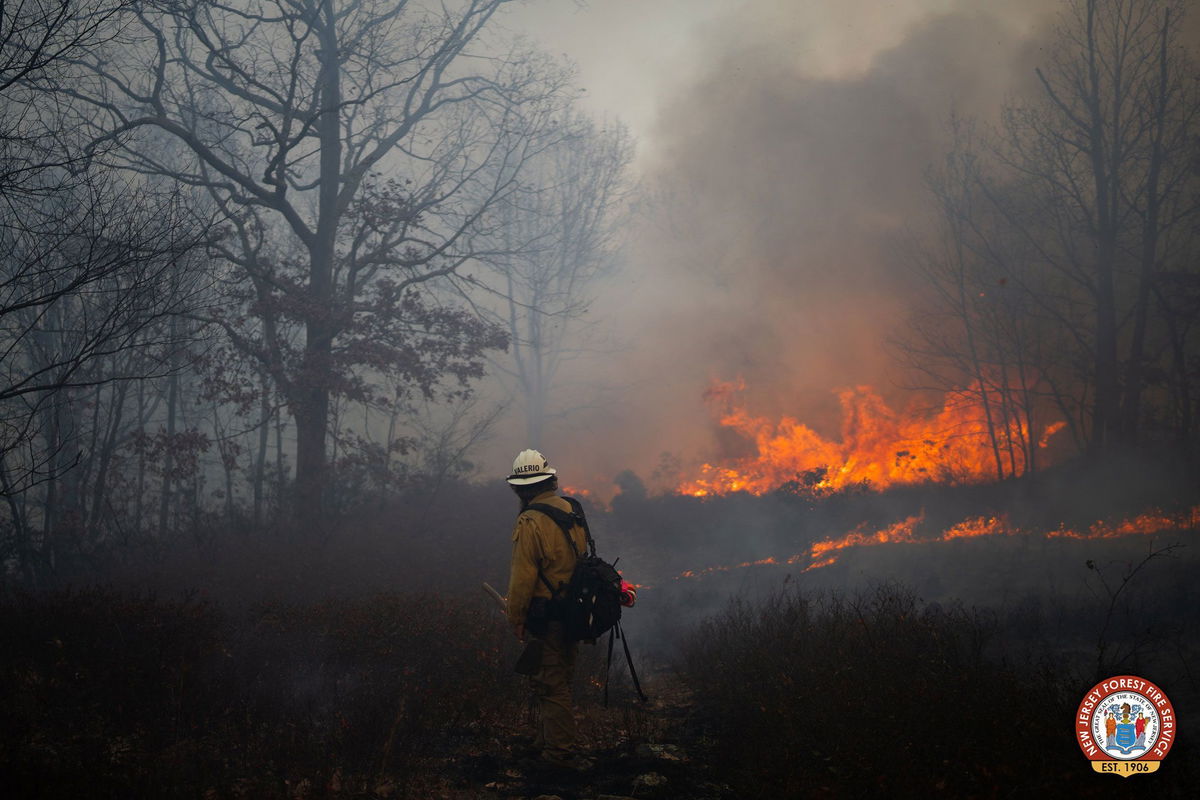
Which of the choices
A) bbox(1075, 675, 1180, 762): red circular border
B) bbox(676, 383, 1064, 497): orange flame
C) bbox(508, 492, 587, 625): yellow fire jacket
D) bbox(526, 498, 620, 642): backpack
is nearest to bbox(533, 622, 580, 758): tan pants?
bbox(526, 498, 620, 642): backpack

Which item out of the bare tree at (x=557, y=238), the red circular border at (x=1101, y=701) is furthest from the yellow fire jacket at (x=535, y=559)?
the bare tree at (x=557, y=238)

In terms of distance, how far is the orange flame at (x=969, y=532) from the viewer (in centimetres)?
1153

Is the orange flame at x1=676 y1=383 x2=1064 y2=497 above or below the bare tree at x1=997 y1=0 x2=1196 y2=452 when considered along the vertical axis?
below

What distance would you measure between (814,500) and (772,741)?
35.6ft

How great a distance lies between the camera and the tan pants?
5.57 meters

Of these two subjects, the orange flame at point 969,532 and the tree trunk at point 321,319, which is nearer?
the orange flame at point 969,532

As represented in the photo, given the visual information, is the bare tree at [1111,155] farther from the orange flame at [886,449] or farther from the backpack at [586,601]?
the backpack at [586,601]

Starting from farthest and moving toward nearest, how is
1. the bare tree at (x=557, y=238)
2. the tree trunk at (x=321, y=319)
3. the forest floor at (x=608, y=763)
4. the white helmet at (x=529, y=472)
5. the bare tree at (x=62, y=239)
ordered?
the bare tree at (x=557, y=238) → the tree trunk at (x=321, y=319) → the white helmet at (x=529, y=472) → the bare tree at (x=62, y=239) → the forest floor at (x=608, y=763)

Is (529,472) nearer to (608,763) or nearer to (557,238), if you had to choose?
(608,763)

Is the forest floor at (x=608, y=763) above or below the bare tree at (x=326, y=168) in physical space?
below

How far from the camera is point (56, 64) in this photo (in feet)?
23.5

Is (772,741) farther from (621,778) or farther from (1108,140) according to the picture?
(1108,140)

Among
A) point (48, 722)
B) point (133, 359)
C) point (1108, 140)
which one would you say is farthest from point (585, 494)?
point (48, 722)

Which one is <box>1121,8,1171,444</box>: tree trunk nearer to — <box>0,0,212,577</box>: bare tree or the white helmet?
the white helmet
